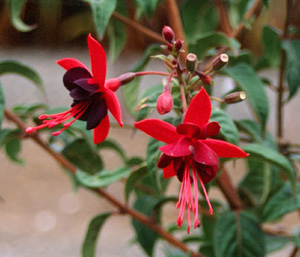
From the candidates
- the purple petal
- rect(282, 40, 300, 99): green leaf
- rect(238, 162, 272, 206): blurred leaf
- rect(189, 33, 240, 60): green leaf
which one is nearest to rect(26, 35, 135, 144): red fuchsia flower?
the purple petal

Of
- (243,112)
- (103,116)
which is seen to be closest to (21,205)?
(243,112)

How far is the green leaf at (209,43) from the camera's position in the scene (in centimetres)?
66

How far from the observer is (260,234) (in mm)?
711

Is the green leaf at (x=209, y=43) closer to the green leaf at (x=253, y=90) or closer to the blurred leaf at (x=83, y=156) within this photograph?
the green leaf at (x=253, y=90)

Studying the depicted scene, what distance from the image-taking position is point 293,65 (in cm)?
72

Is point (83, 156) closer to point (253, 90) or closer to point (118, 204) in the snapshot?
point (118, 204)

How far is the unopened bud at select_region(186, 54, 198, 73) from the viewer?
461mm

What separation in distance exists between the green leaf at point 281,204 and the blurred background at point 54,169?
1.31 metres

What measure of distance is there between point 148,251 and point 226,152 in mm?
421

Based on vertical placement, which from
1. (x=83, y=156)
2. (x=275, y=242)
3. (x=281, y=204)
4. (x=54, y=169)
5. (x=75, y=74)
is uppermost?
(x=75, y=74)

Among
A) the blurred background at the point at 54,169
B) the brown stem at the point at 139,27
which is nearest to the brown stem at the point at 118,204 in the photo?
the brown stem at the point at 139,27

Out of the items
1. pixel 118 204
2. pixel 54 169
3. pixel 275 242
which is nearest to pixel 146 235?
pixel 118 204

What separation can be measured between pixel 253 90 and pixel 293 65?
0.39ft

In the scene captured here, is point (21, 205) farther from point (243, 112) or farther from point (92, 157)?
point (92, 157)
